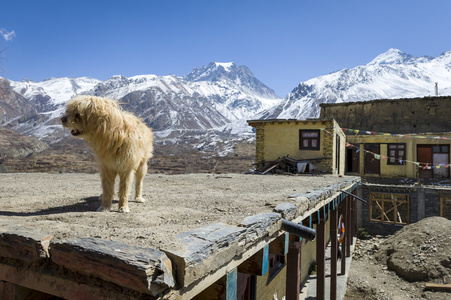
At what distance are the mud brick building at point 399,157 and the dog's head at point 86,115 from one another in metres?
21.3

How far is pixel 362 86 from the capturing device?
146 meters

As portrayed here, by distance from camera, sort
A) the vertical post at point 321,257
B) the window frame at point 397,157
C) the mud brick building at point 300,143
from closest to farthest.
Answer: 1. the vertical post at point 321,257
2. the mud brick building at point 300,143
3. the window frame at point 397,157

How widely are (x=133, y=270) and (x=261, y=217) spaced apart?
184 centimetres

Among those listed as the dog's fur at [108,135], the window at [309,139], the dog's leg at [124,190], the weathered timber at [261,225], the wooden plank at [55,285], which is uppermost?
the window at [309,139]

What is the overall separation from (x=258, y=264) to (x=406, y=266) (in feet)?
45.2

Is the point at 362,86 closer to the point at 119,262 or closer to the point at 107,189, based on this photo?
the point at 107,189

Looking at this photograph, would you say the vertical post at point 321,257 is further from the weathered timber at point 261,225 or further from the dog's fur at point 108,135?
the dog's fur at point 108,135

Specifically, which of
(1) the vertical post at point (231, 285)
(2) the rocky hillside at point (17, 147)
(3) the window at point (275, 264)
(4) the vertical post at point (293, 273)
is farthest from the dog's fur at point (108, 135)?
(2) the rocky hillside at point (17, 147)

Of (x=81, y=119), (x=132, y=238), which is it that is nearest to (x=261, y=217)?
(x=132, y=238)

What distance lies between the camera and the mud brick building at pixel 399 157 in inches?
784

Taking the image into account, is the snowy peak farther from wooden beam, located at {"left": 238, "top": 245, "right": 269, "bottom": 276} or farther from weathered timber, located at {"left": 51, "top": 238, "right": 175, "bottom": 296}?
weathered timber, located at {"left": 51, "top": 238, "right": 175, "bottom": 296}

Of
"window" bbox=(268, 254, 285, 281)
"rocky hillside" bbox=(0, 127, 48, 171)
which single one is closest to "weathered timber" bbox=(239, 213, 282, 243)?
"window" bbox=(268, 254, 285, 281)

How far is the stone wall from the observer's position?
26.1m

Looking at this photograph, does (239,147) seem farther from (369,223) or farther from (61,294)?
(61,294)
